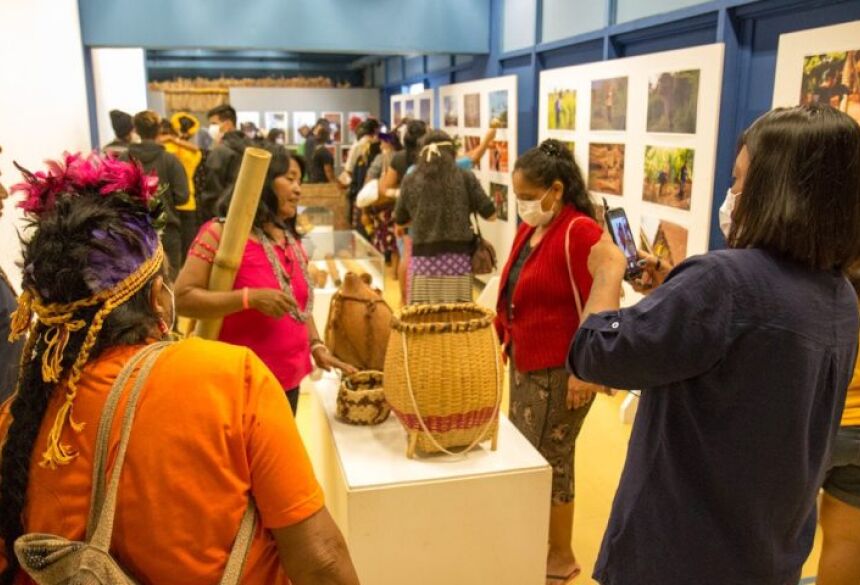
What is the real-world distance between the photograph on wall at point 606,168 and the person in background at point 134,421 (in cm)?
388

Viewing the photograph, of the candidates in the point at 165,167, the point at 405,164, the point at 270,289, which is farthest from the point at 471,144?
the point at 270,289

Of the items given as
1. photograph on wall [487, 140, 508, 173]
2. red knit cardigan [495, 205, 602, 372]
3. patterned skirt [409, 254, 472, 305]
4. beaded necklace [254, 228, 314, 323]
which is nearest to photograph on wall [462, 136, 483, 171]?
photograph on wall [487, 140, 508, 173]

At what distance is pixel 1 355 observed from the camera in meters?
1.76

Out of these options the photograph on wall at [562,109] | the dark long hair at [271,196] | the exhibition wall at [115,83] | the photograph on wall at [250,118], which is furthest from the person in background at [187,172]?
the photograph on wall at [250,118]

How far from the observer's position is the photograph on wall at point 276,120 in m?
12.8

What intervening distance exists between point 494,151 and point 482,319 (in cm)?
501

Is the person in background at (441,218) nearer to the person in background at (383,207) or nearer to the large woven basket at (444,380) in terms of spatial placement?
the person in background at (383,207)

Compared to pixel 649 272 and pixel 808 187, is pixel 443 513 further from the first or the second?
pixel 808 187

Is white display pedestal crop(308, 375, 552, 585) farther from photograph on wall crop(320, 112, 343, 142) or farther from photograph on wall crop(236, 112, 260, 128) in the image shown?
photograph on wall crop(236, 112, 260, 128)

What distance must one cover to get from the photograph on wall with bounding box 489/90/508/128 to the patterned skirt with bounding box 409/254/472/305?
246cm

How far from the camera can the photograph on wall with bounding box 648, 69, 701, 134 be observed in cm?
385

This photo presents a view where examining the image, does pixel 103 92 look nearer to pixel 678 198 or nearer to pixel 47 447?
A: pixel 678 198

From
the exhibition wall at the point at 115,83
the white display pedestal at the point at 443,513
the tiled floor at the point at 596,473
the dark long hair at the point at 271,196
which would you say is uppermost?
the exhibition wall at the point at 115,83

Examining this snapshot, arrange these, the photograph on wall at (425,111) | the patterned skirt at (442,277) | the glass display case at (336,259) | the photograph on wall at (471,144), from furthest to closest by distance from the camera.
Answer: the photograph on wall at (425,111)
the photograph on wall at (471,144)
the glass display case at (336,259)
the patterned skirt at (442,277)
